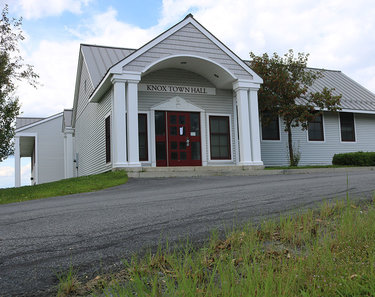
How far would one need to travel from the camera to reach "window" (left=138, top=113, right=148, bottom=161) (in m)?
16.5

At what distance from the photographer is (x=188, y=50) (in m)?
15.8

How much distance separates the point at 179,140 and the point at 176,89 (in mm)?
2229

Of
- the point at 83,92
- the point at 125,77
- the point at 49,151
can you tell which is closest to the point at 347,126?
the point at 125,77

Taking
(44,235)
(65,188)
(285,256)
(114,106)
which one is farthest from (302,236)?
(114,106)

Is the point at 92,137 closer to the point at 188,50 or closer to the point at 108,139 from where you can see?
the point at 108,139

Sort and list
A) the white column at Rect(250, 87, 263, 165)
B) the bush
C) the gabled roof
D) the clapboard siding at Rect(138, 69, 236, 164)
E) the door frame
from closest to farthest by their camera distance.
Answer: the white column at Rect(250, 87, 263, 165) < the door frame < the clapboard siding at Rect(138, 69, 236, 164) < the bush < the gabled roof

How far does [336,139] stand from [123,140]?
13.4m

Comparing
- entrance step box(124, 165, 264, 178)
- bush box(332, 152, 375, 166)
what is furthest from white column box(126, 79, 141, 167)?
bush box(332, 152, 375, 166)

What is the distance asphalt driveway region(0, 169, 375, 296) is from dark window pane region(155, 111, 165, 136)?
8.83 m

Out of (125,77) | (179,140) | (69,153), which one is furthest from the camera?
(69,153)

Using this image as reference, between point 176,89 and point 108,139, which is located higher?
point 176,89

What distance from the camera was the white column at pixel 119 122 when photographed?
14.0m

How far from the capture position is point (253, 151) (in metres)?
16.0

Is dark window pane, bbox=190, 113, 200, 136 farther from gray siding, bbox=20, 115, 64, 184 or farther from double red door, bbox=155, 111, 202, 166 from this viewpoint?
gray siding, bbox=20, 115, 64, 184
